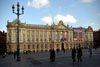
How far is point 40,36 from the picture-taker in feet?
252

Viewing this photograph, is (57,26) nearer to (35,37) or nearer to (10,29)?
(35,37)

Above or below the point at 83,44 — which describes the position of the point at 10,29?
above

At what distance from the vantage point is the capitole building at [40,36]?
6612 cm

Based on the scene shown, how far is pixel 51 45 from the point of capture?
3108 inches

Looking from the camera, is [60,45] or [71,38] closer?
[60,45]

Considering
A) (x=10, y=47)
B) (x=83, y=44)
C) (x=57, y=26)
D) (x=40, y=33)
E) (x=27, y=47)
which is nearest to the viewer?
(x=10, y=47)

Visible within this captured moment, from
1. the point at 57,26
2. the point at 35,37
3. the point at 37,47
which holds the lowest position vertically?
the point at 37,47

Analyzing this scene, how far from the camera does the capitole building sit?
66.1 meters

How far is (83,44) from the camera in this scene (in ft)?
303

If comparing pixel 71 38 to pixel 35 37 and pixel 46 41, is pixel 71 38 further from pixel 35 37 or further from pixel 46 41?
pixel 35 37

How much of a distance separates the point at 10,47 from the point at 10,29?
8.64 m

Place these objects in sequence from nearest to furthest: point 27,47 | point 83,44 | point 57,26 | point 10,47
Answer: point 10,47 < point 27,47 < point 57,26 < point 83,44

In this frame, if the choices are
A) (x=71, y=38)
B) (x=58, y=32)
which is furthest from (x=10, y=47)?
(x=71, y=38)

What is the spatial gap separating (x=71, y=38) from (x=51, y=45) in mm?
15482
